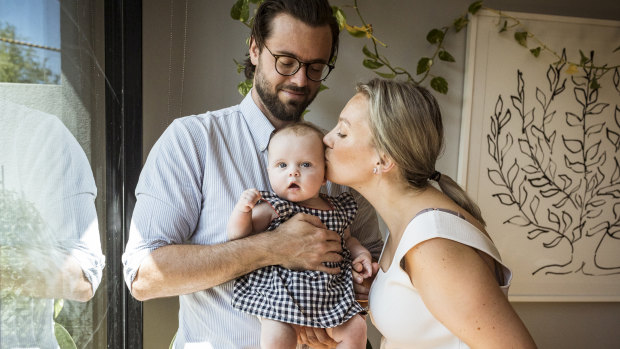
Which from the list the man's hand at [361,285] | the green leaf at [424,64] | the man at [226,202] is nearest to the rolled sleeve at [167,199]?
the man at [226,202]

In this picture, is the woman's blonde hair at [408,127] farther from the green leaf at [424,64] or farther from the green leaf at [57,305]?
the green leaf at [424,64]

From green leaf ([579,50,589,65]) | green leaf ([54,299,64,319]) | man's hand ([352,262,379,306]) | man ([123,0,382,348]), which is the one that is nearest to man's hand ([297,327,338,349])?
man ([123,0,382,348])

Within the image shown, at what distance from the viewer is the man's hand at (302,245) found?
1.42 metres

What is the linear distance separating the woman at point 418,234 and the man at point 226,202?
197 millimetres

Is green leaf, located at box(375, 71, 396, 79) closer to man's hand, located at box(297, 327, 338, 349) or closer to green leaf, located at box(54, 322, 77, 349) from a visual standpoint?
man's hand, located at box(297, 327, 338, 349)

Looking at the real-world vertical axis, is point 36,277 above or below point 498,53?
below

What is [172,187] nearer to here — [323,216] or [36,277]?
[323,216]

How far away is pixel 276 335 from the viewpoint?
4.54 feet

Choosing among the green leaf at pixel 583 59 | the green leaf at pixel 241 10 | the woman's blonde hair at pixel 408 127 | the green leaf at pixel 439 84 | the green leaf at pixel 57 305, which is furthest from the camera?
the green leaf at pixel 583 59

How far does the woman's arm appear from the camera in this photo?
1122 millimetres

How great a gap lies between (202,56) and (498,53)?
154 centimetres

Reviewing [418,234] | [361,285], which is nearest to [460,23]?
[361,285]

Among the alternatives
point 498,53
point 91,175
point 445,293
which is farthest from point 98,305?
point 498,53

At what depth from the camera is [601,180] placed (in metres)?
3.07
